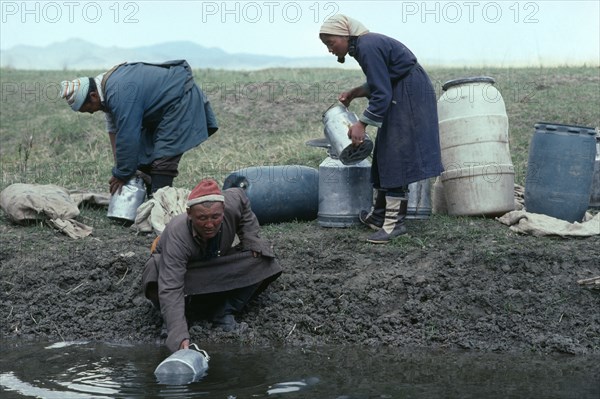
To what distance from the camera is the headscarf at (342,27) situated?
7039mm

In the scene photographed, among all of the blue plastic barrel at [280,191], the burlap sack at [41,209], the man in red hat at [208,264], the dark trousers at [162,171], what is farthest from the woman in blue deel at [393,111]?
the burlap sack at [41,209]

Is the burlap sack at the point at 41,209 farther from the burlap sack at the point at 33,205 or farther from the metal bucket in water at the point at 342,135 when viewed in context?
the metal bucket in water at the point at 342,135

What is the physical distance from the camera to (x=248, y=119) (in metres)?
14.6

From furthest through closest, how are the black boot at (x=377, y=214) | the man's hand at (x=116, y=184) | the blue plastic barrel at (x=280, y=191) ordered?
the man's hand at (x=116, y=184) → the blue plastic barrel at (x=280, y=191) → the black boot at (x=377, y=214)

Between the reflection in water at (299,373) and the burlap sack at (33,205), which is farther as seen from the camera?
the burlap sack at (33,205)

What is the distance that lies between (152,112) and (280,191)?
134cm

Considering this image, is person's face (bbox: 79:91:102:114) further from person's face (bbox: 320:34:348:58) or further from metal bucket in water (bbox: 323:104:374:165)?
person's face (bbox: 320:34:348:58)

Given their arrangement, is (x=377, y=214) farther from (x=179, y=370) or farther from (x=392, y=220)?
(x=179, y=370)

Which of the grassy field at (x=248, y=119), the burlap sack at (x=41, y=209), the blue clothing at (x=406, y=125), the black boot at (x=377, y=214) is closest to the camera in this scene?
the blue clothing at (x=406, y=125)

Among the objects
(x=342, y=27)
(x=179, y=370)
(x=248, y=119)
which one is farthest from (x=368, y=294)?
(x=248, y=119)

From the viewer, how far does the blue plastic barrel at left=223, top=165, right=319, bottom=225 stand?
8.02 m

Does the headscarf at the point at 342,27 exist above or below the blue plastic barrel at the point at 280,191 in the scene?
above

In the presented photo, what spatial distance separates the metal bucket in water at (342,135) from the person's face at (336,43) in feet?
1.78

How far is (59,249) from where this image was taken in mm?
7641
